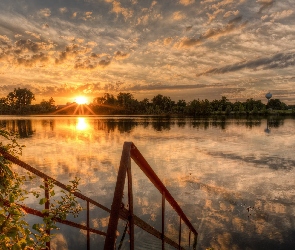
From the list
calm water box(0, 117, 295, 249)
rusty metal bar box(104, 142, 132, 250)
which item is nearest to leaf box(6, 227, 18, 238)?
rusty metal bar box(104, 142, 132, 250)

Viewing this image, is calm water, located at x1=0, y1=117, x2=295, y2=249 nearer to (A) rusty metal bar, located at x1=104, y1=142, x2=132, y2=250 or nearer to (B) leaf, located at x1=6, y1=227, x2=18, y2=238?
(B) leaf, located at x1=6, y1=227, x2=18, y2=238

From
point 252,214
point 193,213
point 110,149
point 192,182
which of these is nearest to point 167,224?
point 193,213

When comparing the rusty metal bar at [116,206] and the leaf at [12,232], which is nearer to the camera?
the rusty metal bar at [116,206]

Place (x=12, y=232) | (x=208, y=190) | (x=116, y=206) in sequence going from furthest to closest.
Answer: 1. (x=208, y=190)
2. (x=12, y=232)
3. (x=116, y=206)

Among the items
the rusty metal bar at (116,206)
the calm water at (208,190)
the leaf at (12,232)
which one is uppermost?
the rusty metal bar at (116,206)

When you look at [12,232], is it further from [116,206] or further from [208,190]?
[208,190]

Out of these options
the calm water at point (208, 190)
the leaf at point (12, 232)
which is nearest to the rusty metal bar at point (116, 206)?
the leaf at point (12, 232)

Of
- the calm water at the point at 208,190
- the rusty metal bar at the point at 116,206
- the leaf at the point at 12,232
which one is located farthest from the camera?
the calm water at the point at 208,190

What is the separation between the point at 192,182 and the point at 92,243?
10644mm

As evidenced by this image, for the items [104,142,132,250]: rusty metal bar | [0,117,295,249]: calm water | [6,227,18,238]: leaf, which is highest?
[104,142,132,250]: rusty metal bar

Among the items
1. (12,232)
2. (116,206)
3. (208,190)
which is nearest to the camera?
(116,206)

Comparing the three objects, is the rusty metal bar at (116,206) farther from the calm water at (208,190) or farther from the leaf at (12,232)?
the calm water at (208,190)

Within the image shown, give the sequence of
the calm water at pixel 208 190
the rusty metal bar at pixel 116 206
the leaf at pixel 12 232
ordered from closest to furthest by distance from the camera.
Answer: the rusty metal bar at pixel 116 206
the leaf at pixel 12 232
the calm water at pixel 208 190

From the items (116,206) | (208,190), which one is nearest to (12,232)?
(116,206)
